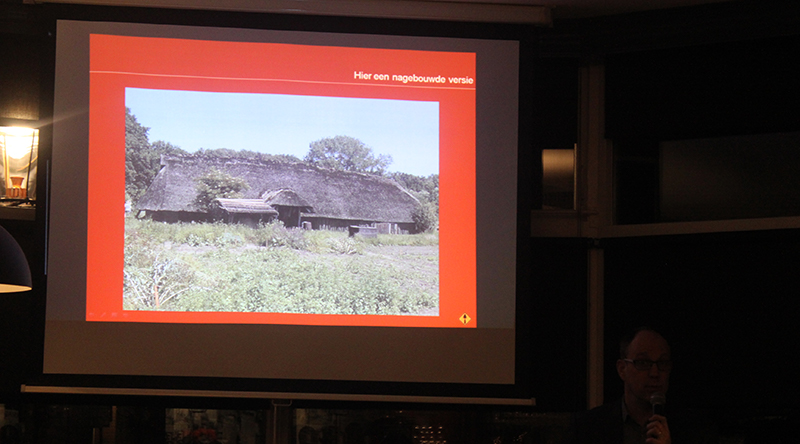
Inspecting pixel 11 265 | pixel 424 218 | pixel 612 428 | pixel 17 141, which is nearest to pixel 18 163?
pixel 17 141

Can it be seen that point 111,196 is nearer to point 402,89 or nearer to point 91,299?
point 91,299

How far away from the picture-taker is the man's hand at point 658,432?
7.99ft

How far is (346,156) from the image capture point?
337 centimetres

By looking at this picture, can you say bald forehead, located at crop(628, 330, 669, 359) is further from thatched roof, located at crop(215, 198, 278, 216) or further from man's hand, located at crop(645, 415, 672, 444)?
thatched roof, located at crop(215, 198, 278, 216)

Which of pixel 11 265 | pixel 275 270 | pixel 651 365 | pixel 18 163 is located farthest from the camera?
pixel 18 163

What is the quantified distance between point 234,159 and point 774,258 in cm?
274

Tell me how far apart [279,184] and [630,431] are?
1.97 metres

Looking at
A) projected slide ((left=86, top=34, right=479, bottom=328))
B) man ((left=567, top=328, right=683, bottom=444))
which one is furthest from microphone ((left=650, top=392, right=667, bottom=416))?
projected slide ((left=86, top=34, right=479, bottom=328))

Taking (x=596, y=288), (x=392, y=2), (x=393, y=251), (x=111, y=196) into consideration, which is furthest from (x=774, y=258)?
(x=111, y=196)

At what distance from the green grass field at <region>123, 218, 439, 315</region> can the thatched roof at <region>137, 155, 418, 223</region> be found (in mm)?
118

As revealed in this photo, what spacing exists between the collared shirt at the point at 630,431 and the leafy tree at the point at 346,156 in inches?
63.3

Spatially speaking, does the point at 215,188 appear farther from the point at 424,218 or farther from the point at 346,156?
the point at 424,218

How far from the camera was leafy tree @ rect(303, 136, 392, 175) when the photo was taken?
3.36 meters

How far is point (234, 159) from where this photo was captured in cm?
331
